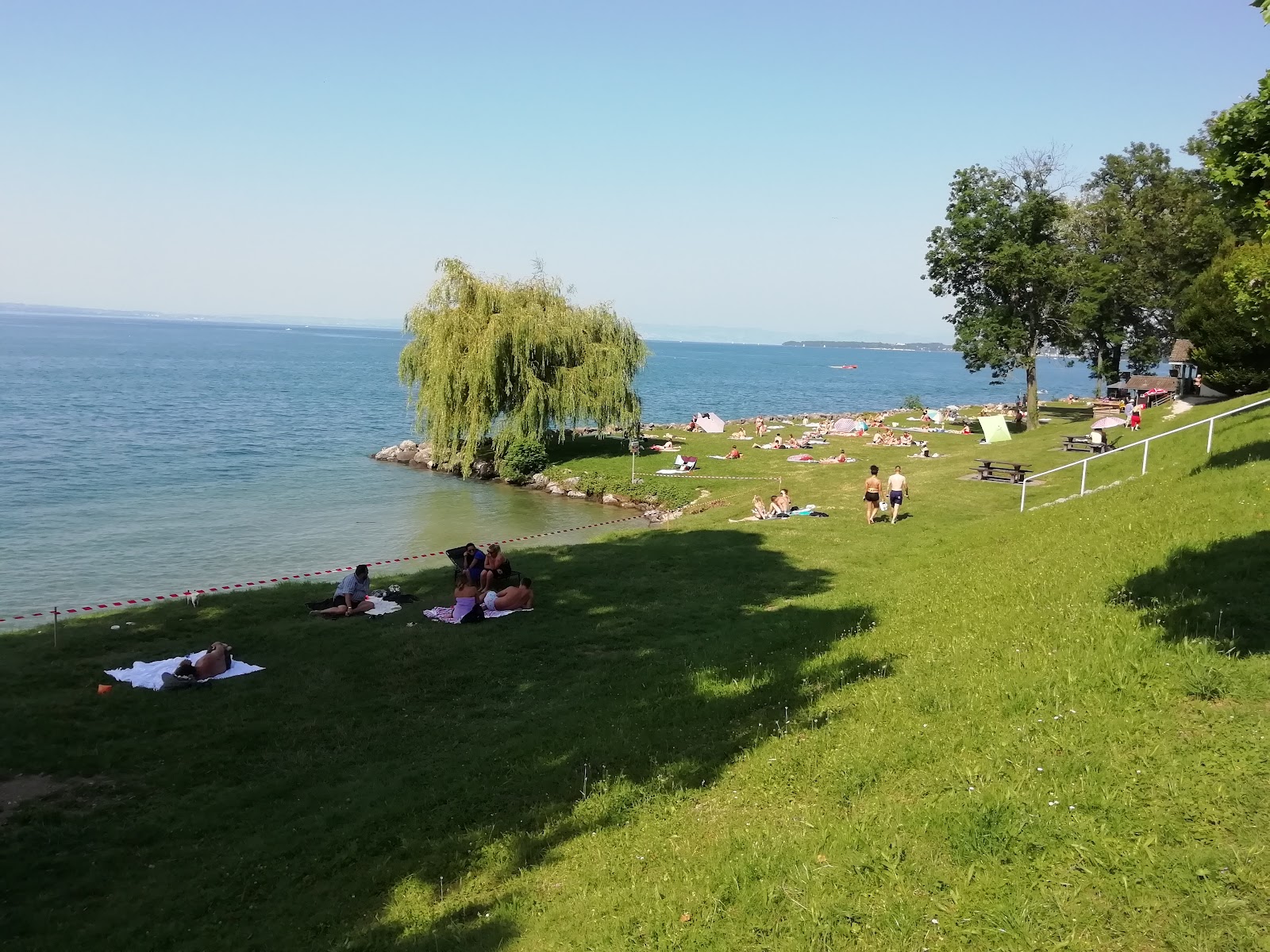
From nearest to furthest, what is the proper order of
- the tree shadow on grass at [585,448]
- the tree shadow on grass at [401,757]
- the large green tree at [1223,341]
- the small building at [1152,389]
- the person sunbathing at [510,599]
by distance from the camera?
the tree shadow on grass at [401,757]
the person sunbathing at [510,599]
the large green tree at [1223,341]
the tree shadow on grass at [585,448]
the small building at [1152,389]

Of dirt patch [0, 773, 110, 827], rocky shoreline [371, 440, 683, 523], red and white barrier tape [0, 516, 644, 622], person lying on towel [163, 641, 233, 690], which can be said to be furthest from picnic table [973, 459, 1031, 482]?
dirt patch [0, 773, 110, 827]

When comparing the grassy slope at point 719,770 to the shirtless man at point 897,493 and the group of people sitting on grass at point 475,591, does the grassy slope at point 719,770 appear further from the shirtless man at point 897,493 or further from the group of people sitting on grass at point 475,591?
the shirtless man at point 897,493

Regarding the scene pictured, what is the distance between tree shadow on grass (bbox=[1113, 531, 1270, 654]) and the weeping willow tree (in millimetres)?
30957

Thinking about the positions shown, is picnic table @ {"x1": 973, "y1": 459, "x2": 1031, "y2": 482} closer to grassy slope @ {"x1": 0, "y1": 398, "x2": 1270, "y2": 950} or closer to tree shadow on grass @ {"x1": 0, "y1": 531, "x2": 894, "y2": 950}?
grassy slope @ {"x1": 0, "y1": 398, "x2": 1270, "y2": 950}

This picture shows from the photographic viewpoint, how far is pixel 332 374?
121 meters

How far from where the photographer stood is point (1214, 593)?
27.5 ft

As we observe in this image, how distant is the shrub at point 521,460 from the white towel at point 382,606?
70.7ft

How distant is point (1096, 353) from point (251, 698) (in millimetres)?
56618

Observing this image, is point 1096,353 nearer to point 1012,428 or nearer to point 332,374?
point 1012,428

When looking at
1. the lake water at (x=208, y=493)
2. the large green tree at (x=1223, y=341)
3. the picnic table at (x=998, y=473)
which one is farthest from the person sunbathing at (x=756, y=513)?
the large green tree at (x=1223, y=341)

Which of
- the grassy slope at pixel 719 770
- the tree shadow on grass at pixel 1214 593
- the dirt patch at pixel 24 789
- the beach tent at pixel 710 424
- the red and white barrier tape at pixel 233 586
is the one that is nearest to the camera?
the grassy slope at pixel 719 770

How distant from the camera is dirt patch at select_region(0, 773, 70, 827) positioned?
8367 mm

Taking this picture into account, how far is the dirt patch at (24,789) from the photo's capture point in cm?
837

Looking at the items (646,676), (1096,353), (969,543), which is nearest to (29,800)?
(646,676)
